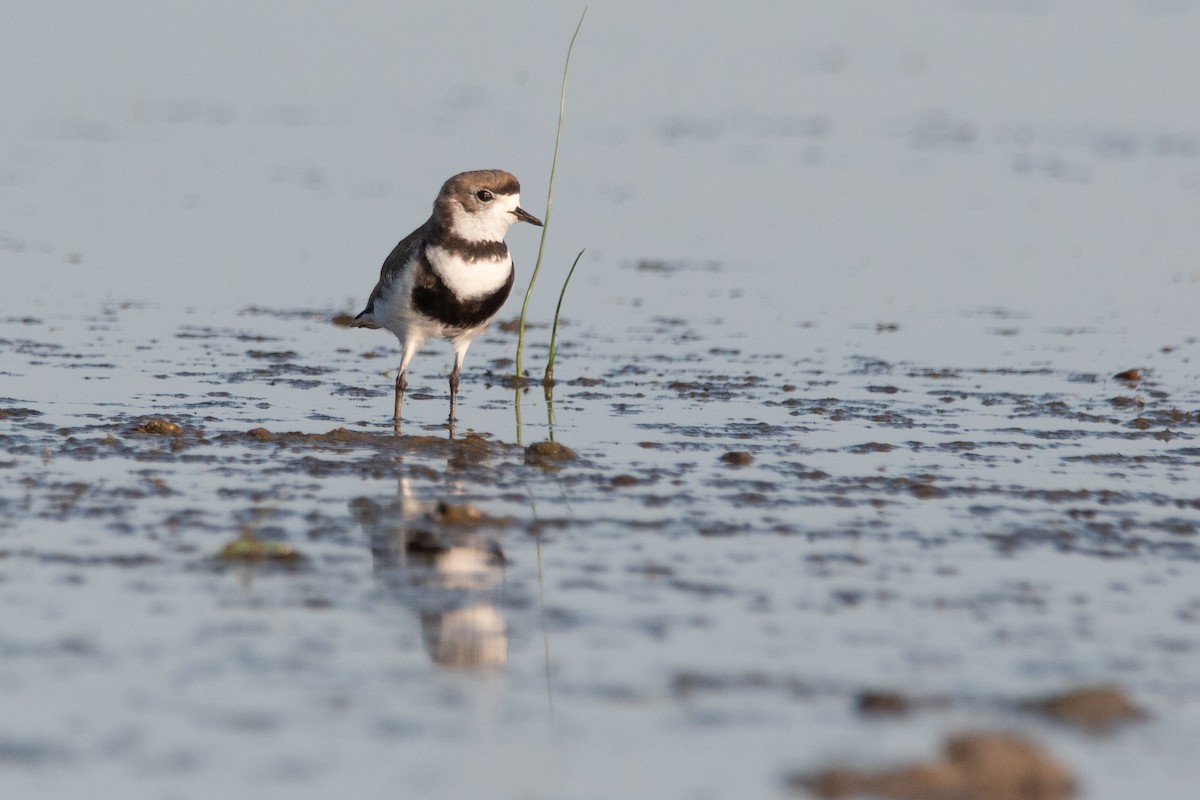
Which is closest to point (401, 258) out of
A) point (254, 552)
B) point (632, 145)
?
point (254, 552)

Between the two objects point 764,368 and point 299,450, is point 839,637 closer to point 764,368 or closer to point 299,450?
point 299,450

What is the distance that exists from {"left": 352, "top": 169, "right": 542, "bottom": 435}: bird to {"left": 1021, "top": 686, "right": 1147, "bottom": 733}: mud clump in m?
5.17

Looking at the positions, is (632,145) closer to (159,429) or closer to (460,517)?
(159,429)

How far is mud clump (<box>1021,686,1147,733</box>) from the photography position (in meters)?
5.02

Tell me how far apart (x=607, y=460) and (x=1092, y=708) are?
154 inches

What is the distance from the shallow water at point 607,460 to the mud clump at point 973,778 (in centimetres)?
16

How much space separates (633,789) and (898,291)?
10.3m

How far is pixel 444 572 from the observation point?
255 inches

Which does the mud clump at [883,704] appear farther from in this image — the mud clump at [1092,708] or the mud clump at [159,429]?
the mud clump at [159,429]

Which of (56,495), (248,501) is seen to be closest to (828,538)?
(248,501)

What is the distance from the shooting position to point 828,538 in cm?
715

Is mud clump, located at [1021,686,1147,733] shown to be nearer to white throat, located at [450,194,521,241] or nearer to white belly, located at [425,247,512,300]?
white belly, located at [425,247,512,300]

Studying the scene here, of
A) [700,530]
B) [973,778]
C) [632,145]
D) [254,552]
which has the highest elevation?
[632,145]

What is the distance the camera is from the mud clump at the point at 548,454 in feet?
28.2
